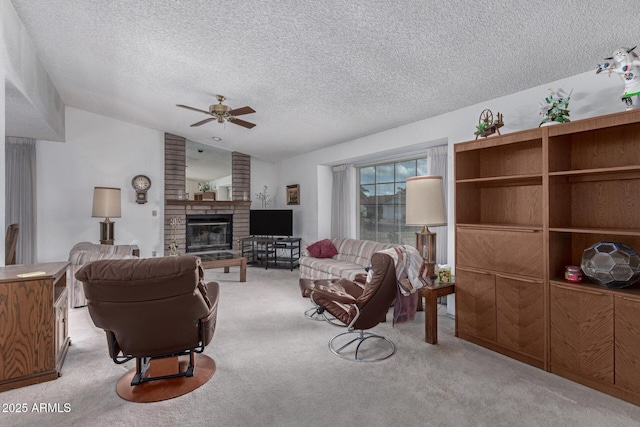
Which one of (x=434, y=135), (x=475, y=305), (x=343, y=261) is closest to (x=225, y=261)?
(x=343, y=261)

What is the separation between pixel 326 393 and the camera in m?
2.23

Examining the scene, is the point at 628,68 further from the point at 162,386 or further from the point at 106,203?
the point at 106,203

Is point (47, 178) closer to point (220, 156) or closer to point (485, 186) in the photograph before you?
point (220, 156)

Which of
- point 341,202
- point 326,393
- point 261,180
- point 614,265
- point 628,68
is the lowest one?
point 326,393

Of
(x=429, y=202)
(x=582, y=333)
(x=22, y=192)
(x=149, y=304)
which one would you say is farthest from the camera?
(x=22, y=192)

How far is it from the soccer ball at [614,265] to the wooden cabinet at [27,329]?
3993 mm

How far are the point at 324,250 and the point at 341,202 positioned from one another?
110cm

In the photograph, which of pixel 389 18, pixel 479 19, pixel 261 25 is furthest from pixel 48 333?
pixel 479 19

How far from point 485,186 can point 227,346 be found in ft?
9.86

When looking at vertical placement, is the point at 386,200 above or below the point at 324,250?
above

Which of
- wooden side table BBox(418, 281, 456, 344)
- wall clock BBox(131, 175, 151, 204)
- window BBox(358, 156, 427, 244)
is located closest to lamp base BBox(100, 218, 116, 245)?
wall clock BBox(131, 175, 151, 204)

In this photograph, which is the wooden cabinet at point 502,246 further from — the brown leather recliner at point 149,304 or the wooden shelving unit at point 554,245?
the brown leather recliner at point 149,304

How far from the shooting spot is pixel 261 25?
8.56ft

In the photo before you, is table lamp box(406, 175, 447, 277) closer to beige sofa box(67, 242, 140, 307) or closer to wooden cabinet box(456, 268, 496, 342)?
wooden cabinet box(456, 268, 496, 342)
